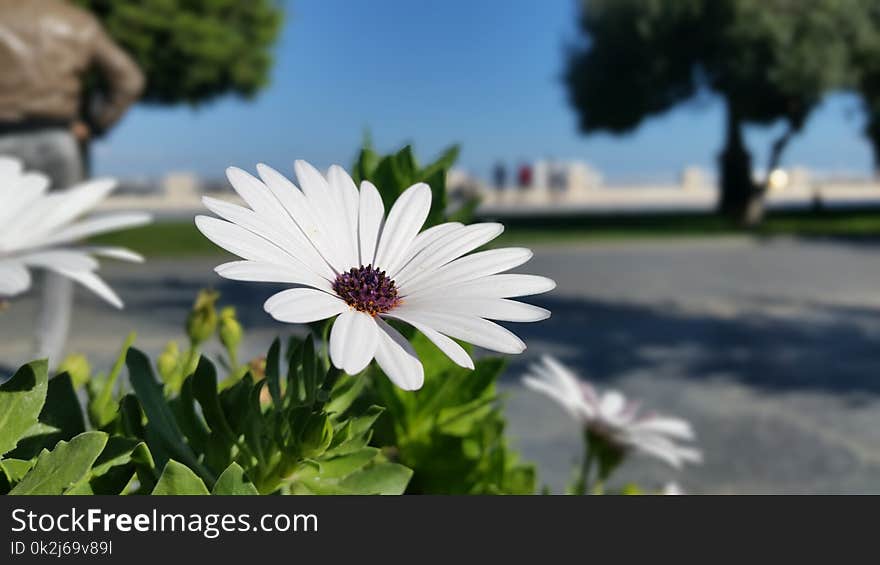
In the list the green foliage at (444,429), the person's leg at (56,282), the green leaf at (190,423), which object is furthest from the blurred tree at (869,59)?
the green leaf at (190,423)

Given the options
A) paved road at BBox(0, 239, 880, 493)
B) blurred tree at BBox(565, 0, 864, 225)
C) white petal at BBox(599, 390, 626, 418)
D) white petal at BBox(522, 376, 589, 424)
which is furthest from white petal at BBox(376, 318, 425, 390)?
blurred tree at BBox(565, 0, 864, 225)

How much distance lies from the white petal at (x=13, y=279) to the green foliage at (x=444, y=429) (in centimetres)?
35

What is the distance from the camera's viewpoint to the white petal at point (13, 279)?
56cm

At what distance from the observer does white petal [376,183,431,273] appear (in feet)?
1.96

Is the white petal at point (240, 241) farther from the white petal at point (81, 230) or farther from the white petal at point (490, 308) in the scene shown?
the white petal at point (81, 230)

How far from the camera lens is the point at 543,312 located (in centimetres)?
50

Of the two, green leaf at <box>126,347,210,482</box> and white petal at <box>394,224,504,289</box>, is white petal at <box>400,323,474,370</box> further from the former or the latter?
green leaf at <box>126,347,210,482</box>

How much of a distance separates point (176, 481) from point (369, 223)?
0.21m

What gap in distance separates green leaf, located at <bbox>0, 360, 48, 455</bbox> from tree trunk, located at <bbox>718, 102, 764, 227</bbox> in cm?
2664

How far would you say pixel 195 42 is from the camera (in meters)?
23.1

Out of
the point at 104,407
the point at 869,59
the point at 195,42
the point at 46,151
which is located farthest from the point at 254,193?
the point at 869,59

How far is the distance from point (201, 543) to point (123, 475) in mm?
146

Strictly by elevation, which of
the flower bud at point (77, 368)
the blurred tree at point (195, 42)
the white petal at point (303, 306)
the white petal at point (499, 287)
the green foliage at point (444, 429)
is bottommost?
the green foliage at point (444, 429)

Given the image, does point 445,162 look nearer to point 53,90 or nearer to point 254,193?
point 254,193
